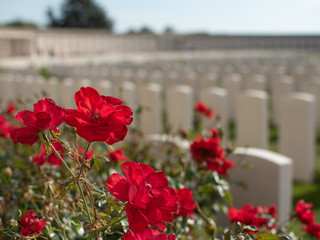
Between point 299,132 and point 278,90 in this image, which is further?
point 278,90

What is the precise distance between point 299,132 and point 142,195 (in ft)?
10.6

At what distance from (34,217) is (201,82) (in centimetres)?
607

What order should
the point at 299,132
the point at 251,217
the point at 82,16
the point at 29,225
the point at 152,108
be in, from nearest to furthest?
the point at 29,225 < the point at 251,217 < the point at 299,132 < the point at 152,108 < the point at 82,16

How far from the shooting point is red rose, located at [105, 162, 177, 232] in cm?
73

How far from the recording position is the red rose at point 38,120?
0.80 metres

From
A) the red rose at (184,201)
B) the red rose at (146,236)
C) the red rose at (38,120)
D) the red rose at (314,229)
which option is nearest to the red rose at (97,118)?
the red rose at (38,120)

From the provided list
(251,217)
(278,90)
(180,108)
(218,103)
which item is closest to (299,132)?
(218,103)

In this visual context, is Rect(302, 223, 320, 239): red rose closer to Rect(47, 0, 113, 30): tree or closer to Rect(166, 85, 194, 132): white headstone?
Rect(166, 85, 194, 132): white headstone

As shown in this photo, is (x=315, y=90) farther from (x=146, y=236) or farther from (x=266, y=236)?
(x=146, y=236)

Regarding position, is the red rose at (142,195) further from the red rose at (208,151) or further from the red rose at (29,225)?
the red rose at (208,151)

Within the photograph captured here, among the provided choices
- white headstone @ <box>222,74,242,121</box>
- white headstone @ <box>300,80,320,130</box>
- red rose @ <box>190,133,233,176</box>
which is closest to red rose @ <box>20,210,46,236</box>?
red rose @ <box>190,133,233,176</box>

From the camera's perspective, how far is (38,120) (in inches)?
31.4

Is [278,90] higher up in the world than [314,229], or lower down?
lower down

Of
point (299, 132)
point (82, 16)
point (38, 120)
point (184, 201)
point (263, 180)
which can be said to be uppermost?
point (82, 16)
